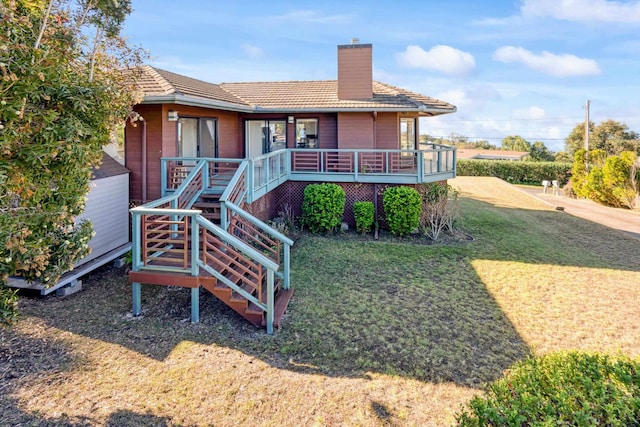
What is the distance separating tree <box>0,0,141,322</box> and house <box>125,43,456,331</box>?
2295 mm

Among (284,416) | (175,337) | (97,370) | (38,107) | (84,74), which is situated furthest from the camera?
(175,337)

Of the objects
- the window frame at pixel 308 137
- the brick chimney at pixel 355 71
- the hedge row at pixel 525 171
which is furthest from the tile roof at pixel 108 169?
the hedge row at pixel 525 171

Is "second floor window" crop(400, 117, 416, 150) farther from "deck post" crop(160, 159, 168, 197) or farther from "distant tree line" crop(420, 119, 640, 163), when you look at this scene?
"distant tree line" crop(420, 119, 640, 163)

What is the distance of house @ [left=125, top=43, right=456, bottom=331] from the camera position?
7.14 metres

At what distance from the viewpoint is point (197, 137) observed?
12641mm

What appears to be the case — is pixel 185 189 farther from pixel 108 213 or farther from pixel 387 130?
pixel 387 130

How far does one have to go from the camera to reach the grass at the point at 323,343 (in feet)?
15.0

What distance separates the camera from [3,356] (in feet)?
17.9

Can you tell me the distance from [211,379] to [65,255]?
244 centimetres

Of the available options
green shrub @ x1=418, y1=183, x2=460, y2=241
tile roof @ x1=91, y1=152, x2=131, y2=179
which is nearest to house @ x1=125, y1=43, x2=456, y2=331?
tile roof @ x1=91, y1=152, x2=131, y2=179

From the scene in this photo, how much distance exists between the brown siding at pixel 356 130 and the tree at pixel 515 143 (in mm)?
73191

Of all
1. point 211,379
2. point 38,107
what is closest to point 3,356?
point 211,379

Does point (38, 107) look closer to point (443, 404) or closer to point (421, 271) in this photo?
point (443, 404)

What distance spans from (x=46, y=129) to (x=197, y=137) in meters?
8.99
